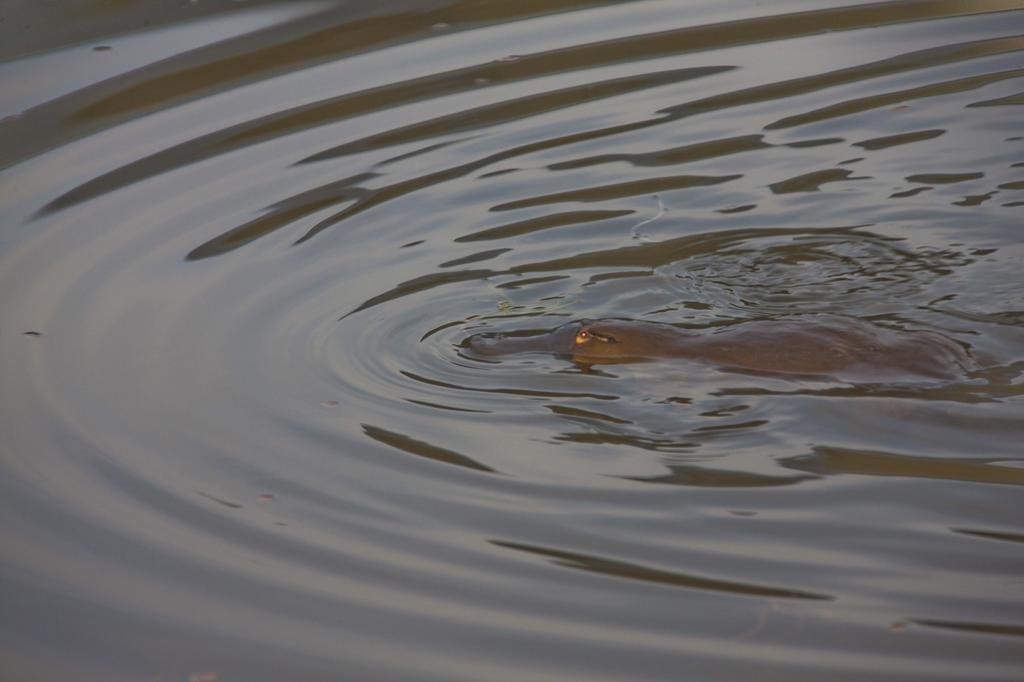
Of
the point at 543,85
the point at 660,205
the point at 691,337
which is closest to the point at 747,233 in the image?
the point at 660,205

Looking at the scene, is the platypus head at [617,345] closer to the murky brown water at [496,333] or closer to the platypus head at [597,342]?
the platypus head at [597,342]

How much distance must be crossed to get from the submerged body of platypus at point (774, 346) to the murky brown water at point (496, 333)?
0.07m

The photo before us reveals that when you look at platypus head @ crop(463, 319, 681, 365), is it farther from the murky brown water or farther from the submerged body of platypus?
the murky brown water

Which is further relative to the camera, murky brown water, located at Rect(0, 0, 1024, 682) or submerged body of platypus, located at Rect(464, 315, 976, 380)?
submerged body of platypus, located at Rect(464, 315, 976, 380)

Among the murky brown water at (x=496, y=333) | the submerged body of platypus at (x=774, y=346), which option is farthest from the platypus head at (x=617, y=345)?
the murky brown water at (x=496, y=333)

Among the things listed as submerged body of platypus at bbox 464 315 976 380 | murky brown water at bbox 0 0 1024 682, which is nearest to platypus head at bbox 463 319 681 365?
submerged body of platypus at bbox 464 315 976 380

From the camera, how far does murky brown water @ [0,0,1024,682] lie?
297 cm

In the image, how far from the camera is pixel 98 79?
7.11 metres

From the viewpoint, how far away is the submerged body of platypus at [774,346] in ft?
13.3

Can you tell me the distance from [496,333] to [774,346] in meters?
1.06

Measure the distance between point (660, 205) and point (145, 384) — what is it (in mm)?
2598

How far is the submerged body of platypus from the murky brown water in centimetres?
7

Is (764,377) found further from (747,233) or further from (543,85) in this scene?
(543,85)

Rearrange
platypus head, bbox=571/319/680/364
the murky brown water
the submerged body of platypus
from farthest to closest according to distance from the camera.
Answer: platypus head, bbox=571/319/680/364, the submerged body of platypus, the murky brown water
